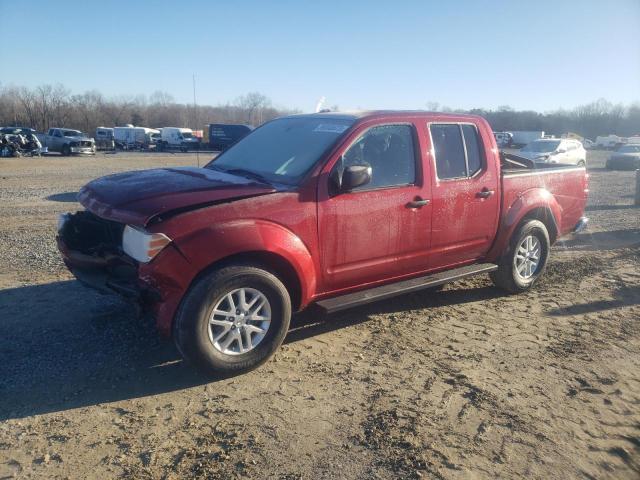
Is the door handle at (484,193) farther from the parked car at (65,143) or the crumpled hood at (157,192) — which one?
the parked car at (65,143)

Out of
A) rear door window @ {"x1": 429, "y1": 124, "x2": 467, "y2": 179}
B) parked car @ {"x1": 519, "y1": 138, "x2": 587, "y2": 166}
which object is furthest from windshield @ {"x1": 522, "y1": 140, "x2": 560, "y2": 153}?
rear door window @ {"x1": 429, "y1": 124, "x2": 467, "y2": 179}

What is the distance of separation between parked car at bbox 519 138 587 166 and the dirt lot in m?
19.2

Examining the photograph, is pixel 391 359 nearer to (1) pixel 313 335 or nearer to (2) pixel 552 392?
(1) pixel 313 335

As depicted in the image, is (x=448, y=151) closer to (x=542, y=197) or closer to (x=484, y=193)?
(x=484, y=193)

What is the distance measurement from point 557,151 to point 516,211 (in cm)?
2014

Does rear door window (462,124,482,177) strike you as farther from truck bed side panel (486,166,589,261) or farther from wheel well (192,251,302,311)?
wheel well (192,251,302,311)

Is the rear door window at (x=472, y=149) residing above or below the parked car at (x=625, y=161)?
above

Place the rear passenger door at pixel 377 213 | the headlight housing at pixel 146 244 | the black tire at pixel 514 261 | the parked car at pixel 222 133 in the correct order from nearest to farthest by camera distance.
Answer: the headlight housing at pixel 146 244, the rear passenger door at pixel 377 213, the black tire at pixel 514 261, the parked car at pixel 222 133

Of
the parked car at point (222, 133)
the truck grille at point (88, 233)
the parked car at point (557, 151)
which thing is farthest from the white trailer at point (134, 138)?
the truck grille at point (88, 233)

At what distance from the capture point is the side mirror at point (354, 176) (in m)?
4.09

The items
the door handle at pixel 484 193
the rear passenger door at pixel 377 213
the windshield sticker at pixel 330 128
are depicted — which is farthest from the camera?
the door handle at pixel 484 193

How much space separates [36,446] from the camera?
2961 millimetres

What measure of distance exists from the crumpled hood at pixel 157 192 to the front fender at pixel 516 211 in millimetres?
2795

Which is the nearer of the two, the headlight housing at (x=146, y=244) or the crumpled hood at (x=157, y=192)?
the headlight housing at (x=146, y=244)
